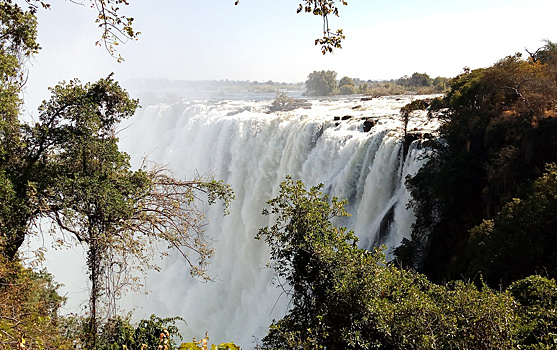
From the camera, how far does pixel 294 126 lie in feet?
65.2

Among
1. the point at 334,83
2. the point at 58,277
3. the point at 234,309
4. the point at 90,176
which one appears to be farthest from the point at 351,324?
the point at 334,83

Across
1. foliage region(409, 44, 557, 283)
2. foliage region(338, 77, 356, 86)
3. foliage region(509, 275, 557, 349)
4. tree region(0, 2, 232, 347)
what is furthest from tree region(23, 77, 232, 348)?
foliage region(338, 77, 356, 86)

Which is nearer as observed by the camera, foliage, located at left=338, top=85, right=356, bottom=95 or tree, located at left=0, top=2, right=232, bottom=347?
tree, located at left=0, top=2, right=232, bottom=347

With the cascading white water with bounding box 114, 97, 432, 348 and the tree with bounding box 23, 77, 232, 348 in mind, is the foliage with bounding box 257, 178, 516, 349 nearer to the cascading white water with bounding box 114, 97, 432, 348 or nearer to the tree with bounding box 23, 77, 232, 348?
the tree with bounding box 23, 77, 232, 348

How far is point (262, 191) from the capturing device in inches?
804

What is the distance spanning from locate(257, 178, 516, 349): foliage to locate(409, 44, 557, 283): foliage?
4.46m

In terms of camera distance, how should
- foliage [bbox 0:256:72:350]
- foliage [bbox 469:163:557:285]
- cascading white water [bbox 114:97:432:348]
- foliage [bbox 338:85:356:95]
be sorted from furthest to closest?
1. foliage [bbox 338:85:356:95]
2. cascading white water [bbox 114:97:432:348]
3. foliage [bbox 469:163:557:285]
4. foliage [bbox 0:256:72:350]

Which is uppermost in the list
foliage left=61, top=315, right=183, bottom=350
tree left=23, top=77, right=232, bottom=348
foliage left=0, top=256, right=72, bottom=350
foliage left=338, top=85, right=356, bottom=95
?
foliage left=338, top=85, right=356, bottom=95

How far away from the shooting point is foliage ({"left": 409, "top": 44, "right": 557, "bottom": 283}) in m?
10.2

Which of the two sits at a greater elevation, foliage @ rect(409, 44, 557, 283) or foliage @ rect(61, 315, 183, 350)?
foliage @ rect(409, 44, 557, 283)

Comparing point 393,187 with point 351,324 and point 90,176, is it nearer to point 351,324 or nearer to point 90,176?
point 351,324

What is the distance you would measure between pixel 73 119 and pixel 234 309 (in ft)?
45.3

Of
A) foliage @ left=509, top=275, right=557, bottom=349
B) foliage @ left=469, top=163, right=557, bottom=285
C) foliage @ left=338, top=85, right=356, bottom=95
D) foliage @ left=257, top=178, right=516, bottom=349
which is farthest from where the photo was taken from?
foliage @ left=338, top=85, right=356, bottom=95

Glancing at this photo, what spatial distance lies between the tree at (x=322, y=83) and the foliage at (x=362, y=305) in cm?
4852
